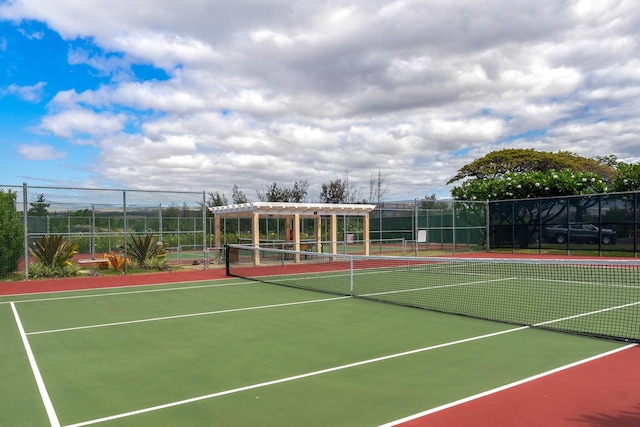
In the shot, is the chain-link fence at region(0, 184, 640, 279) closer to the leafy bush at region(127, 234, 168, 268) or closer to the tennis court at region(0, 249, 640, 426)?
the leafy bush at region(127, 234, 168, 268)

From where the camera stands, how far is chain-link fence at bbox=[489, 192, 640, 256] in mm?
25359

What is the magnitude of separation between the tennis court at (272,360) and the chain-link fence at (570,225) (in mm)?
15287

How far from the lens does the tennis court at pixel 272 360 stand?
5230 millimetres

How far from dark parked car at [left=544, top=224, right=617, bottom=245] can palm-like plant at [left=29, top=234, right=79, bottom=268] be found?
25172 mm

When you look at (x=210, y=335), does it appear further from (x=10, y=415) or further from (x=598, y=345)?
(x=598, y=345)

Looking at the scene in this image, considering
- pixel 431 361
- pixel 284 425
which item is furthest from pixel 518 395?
pixel 284 425

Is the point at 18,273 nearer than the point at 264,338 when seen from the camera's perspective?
No

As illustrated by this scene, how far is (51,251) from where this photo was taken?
18266 mm

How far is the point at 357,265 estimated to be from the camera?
74.4 ft

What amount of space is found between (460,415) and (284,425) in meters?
1.79

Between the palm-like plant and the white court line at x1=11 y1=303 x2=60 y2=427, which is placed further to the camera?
the palm-like plant

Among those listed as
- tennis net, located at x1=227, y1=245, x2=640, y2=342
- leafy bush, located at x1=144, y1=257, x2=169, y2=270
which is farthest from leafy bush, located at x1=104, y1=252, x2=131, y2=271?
tennis net, located at x1=227, y1=245, x2=640, y2=342

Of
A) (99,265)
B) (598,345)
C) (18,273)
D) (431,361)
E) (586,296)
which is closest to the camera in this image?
(431,361)

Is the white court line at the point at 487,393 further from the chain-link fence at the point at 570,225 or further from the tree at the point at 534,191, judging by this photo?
the tree at the point at 534,191
